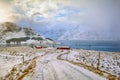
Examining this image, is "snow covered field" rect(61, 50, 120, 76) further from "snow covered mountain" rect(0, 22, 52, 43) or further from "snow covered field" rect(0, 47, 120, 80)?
"snow covered mountain" rect(0, 22, 52, 43)

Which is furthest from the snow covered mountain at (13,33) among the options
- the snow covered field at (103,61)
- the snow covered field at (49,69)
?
the snow covered field at (49,69)

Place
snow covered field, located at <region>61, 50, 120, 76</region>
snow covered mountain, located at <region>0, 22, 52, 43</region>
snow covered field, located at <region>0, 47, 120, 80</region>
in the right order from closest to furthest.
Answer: snow covered field, located at <region>0, 47, 120, 80</region>
snow covered field, located at <region>61, 50, 120, 76</region>
snow covered mountain, located at <region>0, 22, 52, 43</region>

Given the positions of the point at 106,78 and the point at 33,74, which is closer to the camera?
the point at 106,78

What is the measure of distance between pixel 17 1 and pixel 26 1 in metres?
1.02

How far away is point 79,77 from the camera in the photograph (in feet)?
28.6

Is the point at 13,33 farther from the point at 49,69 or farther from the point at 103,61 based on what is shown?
the point at 49,69

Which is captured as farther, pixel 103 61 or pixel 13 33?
pixel 13 33

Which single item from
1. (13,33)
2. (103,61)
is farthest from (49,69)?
(13,33)

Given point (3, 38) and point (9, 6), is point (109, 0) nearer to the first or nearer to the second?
point (9, 6)

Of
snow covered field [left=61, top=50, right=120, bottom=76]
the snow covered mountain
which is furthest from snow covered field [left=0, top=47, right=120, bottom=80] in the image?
the snow covered mountain

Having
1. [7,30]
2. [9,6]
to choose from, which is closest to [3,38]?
[7,30]

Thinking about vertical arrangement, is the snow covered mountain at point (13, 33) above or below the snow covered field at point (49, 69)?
above

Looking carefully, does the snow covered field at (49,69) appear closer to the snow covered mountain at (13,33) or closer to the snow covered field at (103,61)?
the snow covered field at (103,61)

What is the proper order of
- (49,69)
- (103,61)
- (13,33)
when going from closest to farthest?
(49,69) → (103,61) → (13,33)
